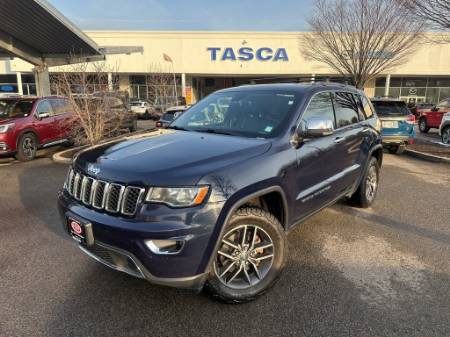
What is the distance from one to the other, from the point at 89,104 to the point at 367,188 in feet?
25.0

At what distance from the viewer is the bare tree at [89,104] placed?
9.58m

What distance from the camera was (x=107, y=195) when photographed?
260cm

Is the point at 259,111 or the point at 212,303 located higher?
the point at 259,111

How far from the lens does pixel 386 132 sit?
984 cm

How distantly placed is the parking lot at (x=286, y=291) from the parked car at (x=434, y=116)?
43.1 feet

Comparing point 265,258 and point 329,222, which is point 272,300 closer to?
point 265,258

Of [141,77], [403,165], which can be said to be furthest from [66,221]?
[141,77]

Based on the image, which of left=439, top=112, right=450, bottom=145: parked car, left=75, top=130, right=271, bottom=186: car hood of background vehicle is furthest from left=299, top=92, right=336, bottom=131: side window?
left=439, top=112, right=450, bottom=145: parked car

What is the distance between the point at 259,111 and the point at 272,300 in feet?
6.19

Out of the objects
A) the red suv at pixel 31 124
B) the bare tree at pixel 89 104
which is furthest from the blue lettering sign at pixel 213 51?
the red suv at pixel 31 124

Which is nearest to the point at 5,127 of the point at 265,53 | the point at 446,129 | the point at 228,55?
the point at 446,129

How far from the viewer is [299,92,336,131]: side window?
3.54 m

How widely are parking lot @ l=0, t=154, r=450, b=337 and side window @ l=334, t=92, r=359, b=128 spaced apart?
4.58 feet

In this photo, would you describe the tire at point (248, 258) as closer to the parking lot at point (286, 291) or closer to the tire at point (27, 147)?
the parking lot at point (286, 291)
